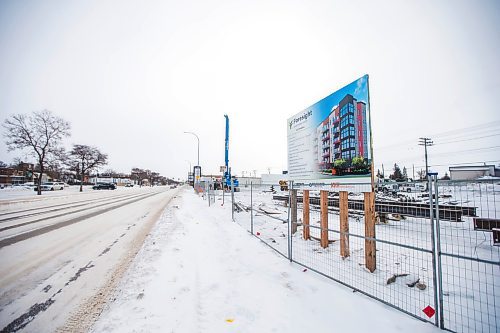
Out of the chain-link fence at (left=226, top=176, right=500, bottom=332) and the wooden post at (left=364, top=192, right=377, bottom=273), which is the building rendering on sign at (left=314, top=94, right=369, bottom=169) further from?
the wooden post at (left=364, top=192, right=377, bottom=273)

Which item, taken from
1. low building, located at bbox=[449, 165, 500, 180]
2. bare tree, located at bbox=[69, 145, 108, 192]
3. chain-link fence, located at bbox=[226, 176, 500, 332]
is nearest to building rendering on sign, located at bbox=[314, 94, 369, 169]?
chain-link fence, located at bbox=[226, 176, 500, 332]

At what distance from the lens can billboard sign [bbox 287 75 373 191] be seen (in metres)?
4.98

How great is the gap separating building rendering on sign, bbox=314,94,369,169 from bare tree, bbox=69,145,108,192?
55.8m

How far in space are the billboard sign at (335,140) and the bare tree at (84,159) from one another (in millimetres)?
54887

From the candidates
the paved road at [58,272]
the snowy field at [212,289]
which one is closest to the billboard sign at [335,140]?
the snowy field at [212,289]

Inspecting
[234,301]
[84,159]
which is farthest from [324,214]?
[84,159]

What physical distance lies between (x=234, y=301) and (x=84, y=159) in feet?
194

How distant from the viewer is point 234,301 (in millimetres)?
3461

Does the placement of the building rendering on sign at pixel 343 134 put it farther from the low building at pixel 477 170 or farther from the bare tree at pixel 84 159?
the bare tree at pixel 84 159

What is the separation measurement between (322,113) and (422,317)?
4916mm

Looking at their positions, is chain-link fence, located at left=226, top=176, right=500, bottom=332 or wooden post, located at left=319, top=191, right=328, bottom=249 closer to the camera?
chain-link fence, located at left=226, top=176, right=500, bottom=332

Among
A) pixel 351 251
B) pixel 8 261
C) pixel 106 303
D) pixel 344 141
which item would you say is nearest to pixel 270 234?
pixel 351 251

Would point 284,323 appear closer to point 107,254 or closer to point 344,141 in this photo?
point 344,141

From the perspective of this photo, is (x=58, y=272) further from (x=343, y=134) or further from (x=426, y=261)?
(x=426, y=261)
